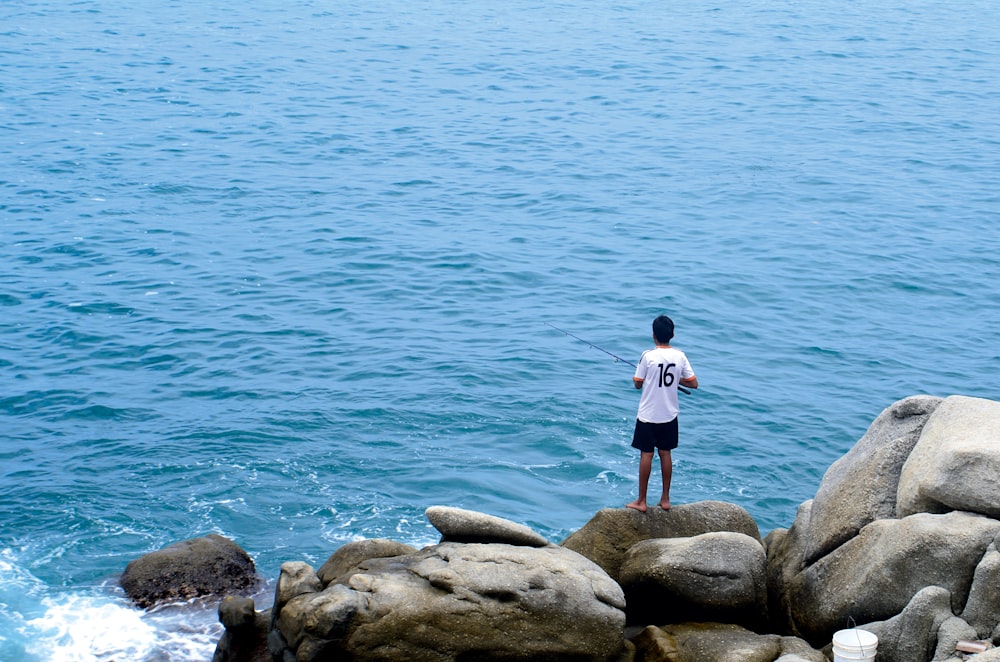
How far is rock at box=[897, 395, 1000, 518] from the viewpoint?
35.2 feet

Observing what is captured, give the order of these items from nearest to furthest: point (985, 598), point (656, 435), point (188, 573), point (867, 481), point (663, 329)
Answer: point (985, 598)
point (867, 481)
point (663, 329)
point (656, 435)
point (188, 573)

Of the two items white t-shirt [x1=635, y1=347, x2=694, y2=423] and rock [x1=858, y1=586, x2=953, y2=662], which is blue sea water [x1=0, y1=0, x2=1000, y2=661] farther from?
rock [x1=858, y1=586, x2=953, y2=662]

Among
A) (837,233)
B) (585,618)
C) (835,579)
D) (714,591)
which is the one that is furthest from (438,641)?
(837,233)

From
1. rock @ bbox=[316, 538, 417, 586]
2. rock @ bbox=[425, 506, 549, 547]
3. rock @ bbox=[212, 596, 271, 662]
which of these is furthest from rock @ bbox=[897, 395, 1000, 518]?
rock @ bbox=[212, 596, 271, 662]

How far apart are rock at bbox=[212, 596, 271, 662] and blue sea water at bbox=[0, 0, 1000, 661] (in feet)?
3.28

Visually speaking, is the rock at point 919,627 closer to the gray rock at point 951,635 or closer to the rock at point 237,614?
the gray rock at point 951,635

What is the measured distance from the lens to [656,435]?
40.9 ft

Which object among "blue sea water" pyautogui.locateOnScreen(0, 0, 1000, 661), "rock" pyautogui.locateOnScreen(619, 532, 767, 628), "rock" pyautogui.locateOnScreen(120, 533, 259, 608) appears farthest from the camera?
"blue sea water" pyautogui.locateOnScreen(0, 0, 1000, 661)

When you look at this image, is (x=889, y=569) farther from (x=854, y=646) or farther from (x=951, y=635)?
(x=854, y=646)

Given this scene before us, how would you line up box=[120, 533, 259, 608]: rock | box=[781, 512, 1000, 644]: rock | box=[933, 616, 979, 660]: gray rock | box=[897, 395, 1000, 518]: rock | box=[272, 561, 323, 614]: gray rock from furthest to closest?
1. box=[120, 533, 259, 608]: rock
2. box=[272, 561, 323, 614]: gray rock
3. box=[897, 395, 1000, 518]: rock
4. box=[781, 512, 1000, 644]: rock
5. box=[933, 616, 979, 660]: gray rock

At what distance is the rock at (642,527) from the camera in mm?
12719

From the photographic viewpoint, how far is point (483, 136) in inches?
1506

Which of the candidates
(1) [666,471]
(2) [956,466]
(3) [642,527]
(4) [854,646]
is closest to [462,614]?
(3) [642,527]

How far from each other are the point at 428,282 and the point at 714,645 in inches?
640
